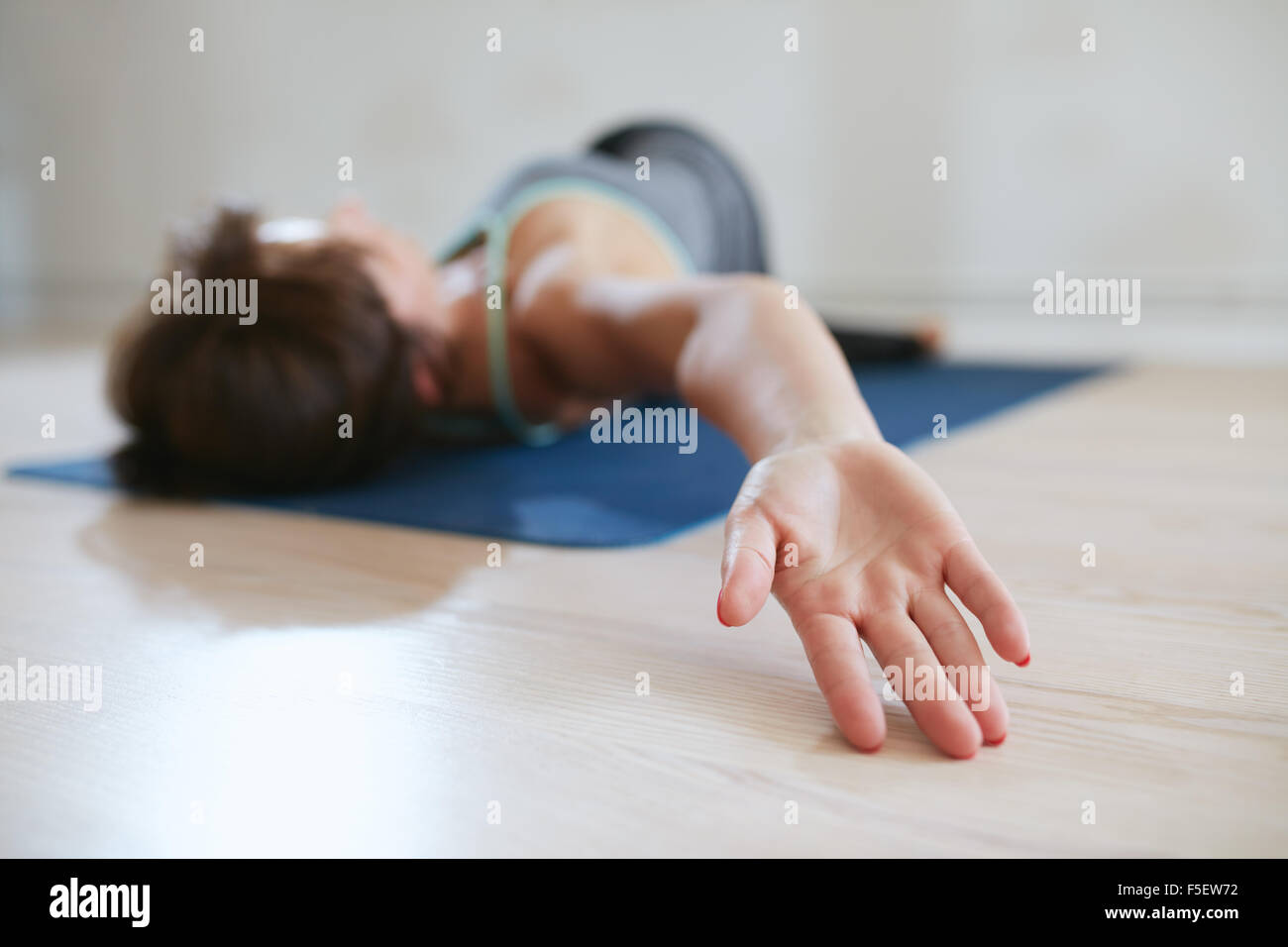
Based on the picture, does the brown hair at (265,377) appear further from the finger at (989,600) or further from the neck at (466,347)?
the finger at (989,600)

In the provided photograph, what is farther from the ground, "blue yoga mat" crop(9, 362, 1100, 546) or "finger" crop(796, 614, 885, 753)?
"blue yoga mat" crop(9, 362, 1100, 546)

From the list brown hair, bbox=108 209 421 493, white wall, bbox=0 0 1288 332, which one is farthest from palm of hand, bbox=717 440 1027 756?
white wall, bbox=0 0 1288 332

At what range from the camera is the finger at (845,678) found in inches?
23.6

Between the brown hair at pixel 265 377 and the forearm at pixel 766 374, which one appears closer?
the forearm at pixel 766 374

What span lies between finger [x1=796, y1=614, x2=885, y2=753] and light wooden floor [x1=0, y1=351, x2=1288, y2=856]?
0.02 meters

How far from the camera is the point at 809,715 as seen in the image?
0.66 meters

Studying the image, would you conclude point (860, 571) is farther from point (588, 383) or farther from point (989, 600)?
point (588, 383)

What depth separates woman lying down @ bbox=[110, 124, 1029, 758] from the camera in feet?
2.10

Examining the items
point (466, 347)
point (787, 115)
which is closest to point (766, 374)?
point (466, 347)

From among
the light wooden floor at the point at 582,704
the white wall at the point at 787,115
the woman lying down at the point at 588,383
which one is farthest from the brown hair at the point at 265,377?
the white wall at the point at 787,115

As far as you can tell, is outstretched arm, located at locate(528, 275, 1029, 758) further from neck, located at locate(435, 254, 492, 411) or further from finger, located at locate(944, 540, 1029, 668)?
neck, located at locate(435, 254, 492, 411)

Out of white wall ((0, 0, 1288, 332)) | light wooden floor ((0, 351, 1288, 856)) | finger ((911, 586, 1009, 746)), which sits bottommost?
light wooden floor ((0, 351, 1288, 856))
